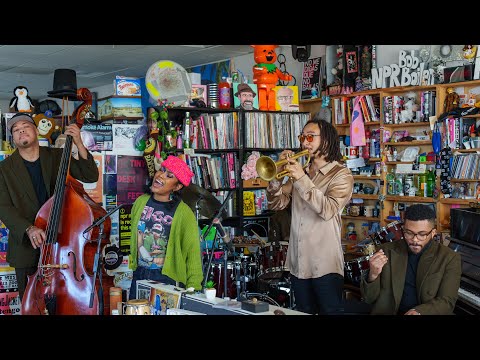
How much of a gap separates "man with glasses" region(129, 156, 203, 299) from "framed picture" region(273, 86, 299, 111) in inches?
126

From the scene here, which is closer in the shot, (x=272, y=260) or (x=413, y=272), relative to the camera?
(x=413, y=272)

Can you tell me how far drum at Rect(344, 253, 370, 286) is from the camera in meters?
4.79

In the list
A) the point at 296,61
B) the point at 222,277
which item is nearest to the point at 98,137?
the point at 222,277

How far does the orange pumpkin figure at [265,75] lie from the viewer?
6.43 meters

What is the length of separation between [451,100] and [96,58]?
5.62 metres

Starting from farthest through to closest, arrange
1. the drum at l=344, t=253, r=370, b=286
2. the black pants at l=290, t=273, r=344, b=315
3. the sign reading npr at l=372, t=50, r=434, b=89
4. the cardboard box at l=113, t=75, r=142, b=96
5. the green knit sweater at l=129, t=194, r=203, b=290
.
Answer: the sign reading npr at l=372, t=50, r=434, b=89
the cardboard box at l=113, t=75, r=142, b=96
the drum at l=344, t=253, r=370, b=286
the green knit sweater at l=129, t=194, r=203, b=290
the black pants at l=290, t=273, r=344, b=315

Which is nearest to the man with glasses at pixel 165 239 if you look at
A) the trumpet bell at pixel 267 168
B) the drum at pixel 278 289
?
the trumpet bell at pixel 267 168

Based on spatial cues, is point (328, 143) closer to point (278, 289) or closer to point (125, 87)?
point (278, 289)

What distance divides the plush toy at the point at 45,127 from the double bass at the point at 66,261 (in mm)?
2064

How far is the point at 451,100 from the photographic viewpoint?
19.8 feet

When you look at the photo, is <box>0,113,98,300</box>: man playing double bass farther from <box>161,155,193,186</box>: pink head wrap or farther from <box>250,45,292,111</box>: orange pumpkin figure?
<box>250,45,292,111</box>: orange pumpkin figure

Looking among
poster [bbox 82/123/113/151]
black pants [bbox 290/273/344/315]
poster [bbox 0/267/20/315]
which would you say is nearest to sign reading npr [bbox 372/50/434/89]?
poster [bbox 82/123/113/151]
